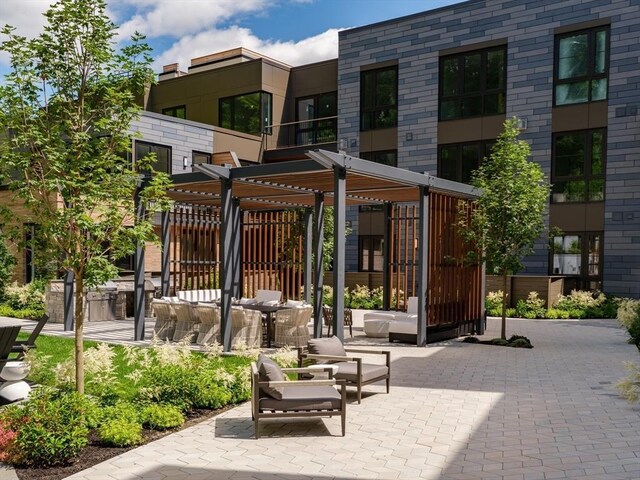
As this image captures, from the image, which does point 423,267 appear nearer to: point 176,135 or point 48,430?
point 48,430

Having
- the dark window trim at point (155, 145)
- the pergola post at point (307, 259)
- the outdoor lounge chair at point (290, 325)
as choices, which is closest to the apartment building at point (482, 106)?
the dark window trim at point (155, 145)

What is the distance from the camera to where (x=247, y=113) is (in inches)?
1025

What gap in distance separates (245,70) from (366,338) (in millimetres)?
15771

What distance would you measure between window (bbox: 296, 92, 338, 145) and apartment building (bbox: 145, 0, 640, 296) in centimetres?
6

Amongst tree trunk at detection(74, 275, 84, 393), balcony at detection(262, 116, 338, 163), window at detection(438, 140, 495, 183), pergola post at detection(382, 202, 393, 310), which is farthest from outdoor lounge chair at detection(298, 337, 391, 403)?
balcony at detection(262, 116, 338, 163)

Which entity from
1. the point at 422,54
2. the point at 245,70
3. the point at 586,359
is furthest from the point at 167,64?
the point at 586,359

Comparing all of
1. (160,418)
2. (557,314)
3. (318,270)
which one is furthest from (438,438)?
(557,314)

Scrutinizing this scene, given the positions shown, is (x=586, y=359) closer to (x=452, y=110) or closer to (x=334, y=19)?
(x=452, y=110)

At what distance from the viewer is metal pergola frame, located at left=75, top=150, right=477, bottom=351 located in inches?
405

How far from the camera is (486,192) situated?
1275 cm

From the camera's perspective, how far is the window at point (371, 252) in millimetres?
23203

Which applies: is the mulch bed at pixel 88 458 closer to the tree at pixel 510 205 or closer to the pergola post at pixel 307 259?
the tree at pixel 510 205

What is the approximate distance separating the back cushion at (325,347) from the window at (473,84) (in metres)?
14.7

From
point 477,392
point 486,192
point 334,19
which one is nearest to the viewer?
point 477,392
